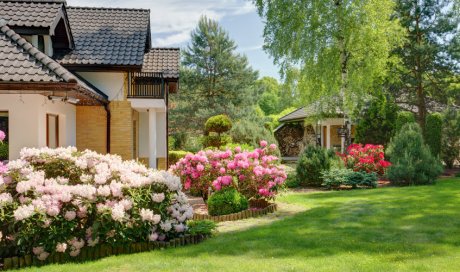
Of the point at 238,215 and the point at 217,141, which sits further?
the point at 217,141

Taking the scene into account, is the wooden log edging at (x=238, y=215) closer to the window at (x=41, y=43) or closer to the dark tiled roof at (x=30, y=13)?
the dark tiled roof at (x=30, y=13)

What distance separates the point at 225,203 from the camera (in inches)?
391

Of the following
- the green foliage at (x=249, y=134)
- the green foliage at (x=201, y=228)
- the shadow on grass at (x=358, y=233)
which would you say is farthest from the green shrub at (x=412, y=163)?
the green foliage at (x=201, y=228)

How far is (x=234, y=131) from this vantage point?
23438mm

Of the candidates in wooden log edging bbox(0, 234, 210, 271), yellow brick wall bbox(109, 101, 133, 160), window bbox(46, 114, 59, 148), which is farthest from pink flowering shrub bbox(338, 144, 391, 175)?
wooden log edging bbox(0, 234, 210, 271)

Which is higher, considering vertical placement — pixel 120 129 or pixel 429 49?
pixel 429 49

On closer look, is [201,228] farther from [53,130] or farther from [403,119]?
[403,119]

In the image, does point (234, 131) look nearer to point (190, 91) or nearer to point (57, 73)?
point (57, 73)

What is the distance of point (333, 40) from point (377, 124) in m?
5.96

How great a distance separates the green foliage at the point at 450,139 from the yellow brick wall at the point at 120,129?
1566 centimetres

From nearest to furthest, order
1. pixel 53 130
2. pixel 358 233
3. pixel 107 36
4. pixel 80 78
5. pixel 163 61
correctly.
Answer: pixel 358 233
pixel 53 130
pixel 80 78
pixel 107 36
pixel 163 61

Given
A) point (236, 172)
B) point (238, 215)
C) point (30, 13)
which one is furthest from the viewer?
point (30, 13)

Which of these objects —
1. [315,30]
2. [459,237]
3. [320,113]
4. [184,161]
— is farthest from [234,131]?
[459,237]

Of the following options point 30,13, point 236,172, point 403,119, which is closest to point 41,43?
point 30,13
